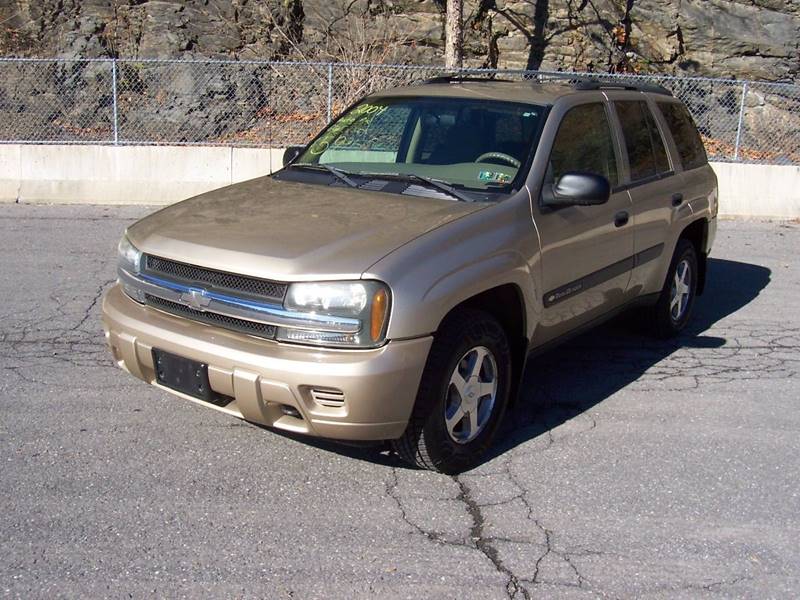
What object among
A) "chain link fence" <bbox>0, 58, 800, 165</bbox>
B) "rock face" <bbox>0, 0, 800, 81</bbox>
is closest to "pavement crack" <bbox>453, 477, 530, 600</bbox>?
"chain link fence" <bbox>0, 58, 800, 165</bbox>

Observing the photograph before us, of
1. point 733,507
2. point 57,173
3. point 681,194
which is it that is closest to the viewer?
point 733,507

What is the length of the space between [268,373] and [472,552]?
1131 mm

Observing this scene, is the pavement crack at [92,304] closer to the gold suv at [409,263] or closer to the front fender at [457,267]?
the gold suv at [409,263]

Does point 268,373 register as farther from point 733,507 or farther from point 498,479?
point 733,507

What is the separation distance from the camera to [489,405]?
4.46m

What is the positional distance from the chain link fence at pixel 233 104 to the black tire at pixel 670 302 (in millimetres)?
6175

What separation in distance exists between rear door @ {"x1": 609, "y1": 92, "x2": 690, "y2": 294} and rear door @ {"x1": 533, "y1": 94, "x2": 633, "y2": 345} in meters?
0.15

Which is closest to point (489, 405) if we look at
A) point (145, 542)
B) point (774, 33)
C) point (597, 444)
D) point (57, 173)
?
point (597, 444)

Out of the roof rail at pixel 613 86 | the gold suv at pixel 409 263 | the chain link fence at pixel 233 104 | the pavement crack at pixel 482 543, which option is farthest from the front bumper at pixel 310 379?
the chain link fence at pixel 233 104

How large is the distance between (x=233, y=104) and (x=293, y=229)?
1142cm

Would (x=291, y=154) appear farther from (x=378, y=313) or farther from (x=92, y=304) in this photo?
(x=378, y=313)

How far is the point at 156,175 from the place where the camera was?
1137cm

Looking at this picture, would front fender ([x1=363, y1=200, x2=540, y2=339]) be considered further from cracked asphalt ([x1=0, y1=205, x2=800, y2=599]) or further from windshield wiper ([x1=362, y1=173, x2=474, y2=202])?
cracked asphalt ([x1=0, y1=205, x2=800, y2=599])

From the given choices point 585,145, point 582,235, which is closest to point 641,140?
point 585,145
